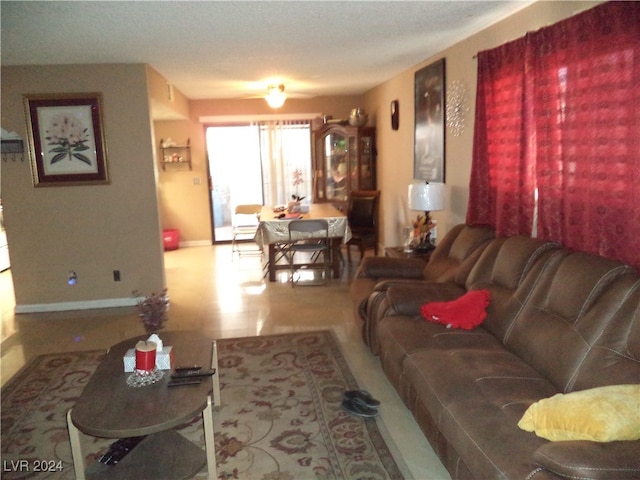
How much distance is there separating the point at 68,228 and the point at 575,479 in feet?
15.7

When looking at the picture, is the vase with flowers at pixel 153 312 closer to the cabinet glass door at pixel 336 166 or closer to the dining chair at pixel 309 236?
the dining chair at pixel 309 236

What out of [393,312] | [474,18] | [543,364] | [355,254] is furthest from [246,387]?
[355,254]

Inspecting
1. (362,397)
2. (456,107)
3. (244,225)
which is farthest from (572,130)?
(244,225)

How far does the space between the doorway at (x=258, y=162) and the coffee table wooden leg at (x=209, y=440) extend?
615 centimetres

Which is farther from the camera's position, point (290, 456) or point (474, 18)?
point (474, 18)

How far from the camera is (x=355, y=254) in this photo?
7105 millimetres

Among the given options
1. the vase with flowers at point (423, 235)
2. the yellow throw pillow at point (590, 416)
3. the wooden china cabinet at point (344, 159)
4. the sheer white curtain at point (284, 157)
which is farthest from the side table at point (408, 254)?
the sheer white curtain at point (284, 157)

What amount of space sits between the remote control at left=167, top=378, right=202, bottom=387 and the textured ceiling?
2089 mm

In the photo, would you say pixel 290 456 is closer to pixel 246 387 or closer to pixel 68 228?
pixel 246 387

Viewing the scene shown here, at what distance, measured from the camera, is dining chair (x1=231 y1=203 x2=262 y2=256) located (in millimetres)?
7348

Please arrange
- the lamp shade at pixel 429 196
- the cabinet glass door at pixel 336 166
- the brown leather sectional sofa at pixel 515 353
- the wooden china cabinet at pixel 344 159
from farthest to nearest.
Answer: the cabinet glass door at pixel 336 166
the wooden china cabinet at pixel 344 159
the lamp shade at pixel 429 196
the brown leather sectional sofa at pixel 515 353

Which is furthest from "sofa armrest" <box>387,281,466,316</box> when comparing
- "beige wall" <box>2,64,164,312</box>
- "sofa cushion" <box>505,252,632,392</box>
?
"beige wall" <box>2,64,164,312</box>

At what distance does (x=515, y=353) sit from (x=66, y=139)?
4.39 metres

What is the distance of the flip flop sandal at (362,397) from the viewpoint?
9.15 ft
